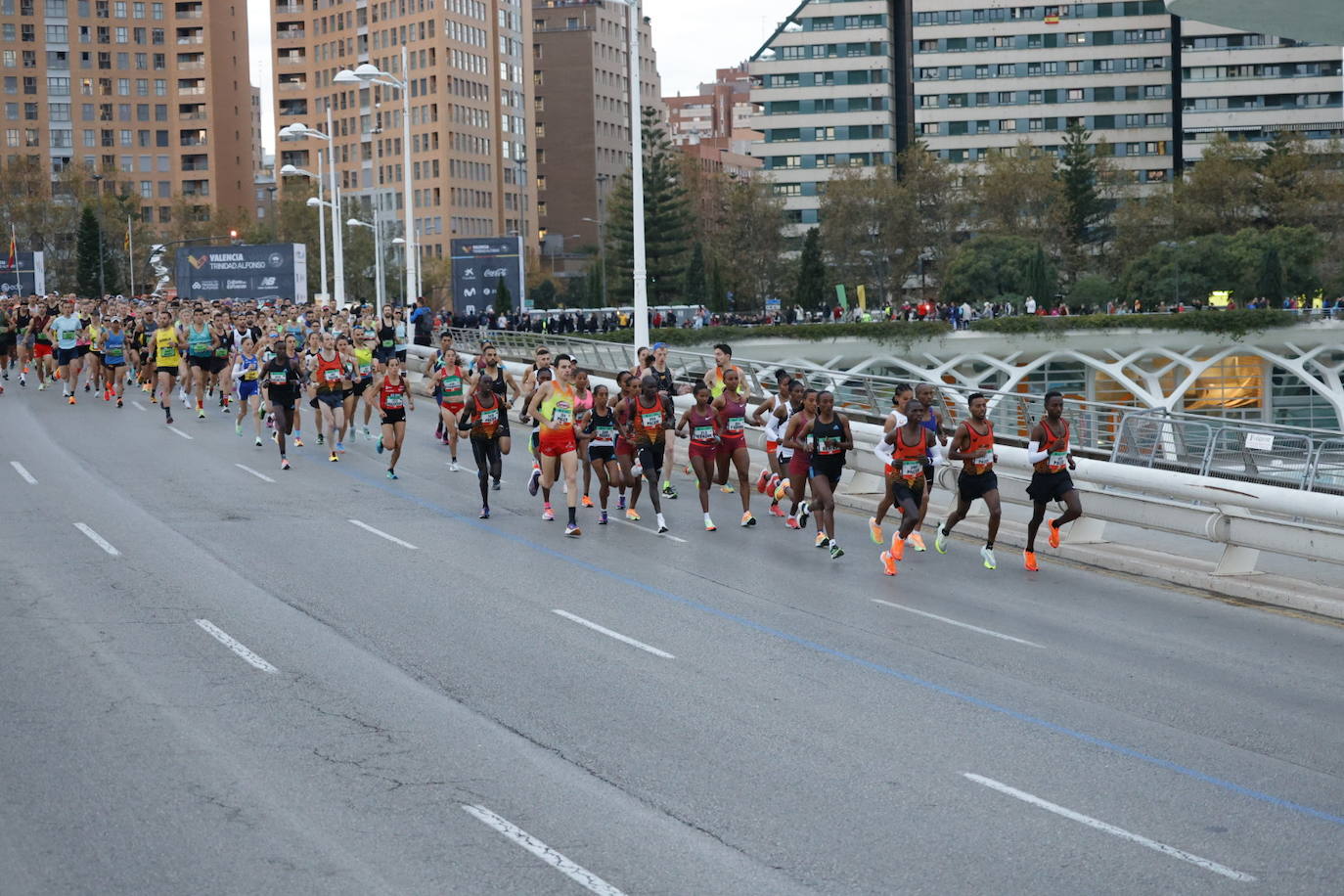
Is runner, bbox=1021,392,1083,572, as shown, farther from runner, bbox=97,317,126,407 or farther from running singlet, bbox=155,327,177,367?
Answer: runner, bbox=97,317,126,407

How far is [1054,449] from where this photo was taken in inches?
689

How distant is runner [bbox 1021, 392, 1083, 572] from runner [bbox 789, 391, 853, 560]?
2008 mm

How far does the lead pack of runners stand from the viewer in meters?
17.8

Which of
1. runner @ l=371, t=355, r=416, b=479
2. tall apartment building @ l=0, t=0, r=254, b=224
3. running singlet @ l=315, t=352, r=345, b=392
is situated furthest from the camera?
tall apartment building @ l=0, t=0, r=254, b=224

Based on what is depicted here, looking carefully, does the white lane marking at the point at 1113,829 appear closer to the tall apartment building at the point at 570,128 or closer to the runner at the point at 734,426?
the runner at the point at 734,426

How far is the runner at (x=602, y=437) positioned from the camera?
20.4 m

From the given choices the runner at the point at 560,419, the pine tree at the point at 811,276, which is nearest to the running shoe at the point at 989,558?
the runner at the point at 560,419

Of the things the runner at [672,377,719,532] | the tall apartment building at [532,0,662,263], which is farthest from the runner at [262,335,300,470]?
the tall apartment building at [532,0,662,263]

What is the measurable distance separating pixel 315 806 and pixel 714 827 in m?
2.11

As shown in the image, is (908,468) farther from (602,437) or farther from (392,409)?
(392,409)

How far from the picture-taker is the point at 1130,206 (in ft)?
339

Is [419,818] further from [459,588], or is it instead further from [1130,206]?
[1130,206]

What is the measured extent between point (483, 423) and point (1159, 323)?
6618cm

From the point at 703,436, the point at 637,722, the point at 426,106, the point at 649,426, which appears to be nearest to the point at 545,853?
the point at 637,722
